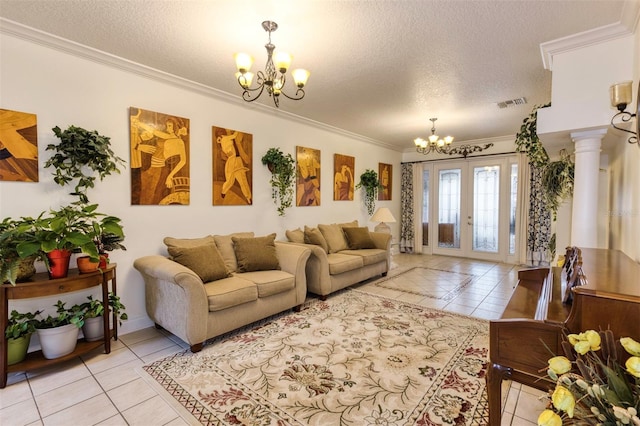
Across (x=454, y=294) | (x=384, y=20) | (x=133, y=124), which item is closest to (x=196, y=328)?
(x=133, y=124)

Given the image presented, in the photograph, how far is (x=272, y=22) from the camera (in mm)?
2312

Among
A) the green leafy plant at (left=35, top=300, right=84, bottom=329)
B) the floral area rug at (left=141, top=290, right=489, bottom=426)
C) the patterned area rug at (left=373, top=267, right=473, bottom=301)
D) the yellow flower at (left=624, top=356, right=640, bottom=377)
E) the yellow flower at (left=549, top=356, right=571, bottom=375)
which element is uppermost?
the yellow flower at (left=624, top=356, right=640, bottom=377)

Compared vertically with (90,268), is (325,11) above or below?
above

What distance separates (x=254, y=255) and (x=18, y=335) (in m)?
2.02

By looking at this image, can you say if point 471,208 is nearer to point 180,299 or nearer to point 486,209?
point 486,209

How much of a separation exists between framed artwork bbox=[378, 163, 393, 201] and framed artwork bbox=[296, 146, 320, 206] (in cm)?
212

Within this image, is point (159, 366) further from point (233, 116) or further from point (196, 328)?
point (233, 116)

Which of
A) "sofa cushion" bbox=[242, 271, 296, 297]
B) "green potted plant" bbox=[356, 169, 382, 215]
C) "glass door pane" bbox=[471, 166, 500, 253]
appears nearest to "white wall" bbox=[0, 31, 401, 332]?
"sofa cushion" bbox=[242, 271, 296, 297]

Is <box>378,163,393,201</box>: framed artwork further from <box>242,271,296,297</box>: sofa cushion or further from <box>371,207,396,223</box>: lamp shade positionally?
<box>242,271,296,297</box>: sofa cushion

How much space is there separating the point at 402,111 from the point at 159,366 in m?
4.34

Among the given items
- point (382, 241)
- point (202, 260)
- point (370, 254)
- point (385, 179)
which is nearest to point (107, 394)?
point (202, 260)

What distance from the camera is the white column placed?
260 cm

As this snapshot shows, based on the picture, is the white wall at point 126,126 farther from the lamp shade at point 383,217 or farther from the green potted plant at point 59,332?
the lamp shade at point 383,217

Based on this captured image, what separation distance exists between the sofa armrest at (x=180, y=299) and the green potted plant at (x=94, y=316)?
356 millimetres
